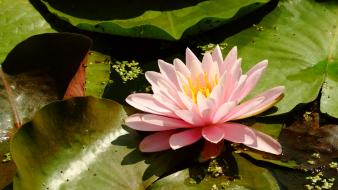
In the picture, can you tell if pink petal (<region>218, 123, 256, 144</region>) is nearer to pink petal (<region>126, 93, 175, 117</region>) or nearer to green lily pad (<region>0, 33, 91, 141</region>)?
pink petal (<region>126, 93, 175, 117</region>)

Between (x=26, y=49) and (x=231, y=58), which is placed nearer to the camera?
(x=231, y=58)

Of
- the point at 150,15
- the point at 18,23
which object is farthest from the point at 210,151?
the point at 18,23

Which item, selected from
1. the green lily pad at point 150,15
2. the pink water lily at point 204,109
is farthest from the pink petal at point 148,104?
the green lily pad at point 150,15

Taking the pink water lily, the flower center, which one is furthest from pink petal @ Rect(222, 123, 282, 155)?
the flower center

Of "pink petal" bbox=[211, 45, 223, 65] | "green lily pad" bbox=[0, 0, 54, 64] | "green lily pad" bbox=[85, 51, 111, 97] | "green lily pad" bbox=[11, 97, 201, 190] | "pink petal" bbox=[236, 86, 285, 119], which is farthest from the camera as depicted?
"green lily pad" bbox=[0, 0, 54, 64]

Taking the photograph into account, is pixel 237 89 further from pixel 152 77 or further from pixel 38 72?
pixel 38 72

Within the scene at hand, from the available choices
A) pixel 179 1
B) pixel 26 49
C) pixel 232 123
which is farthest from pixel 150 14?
pixel 232 123

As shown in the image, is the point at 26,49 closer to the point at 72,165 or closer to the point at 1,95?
the point at 1,95
